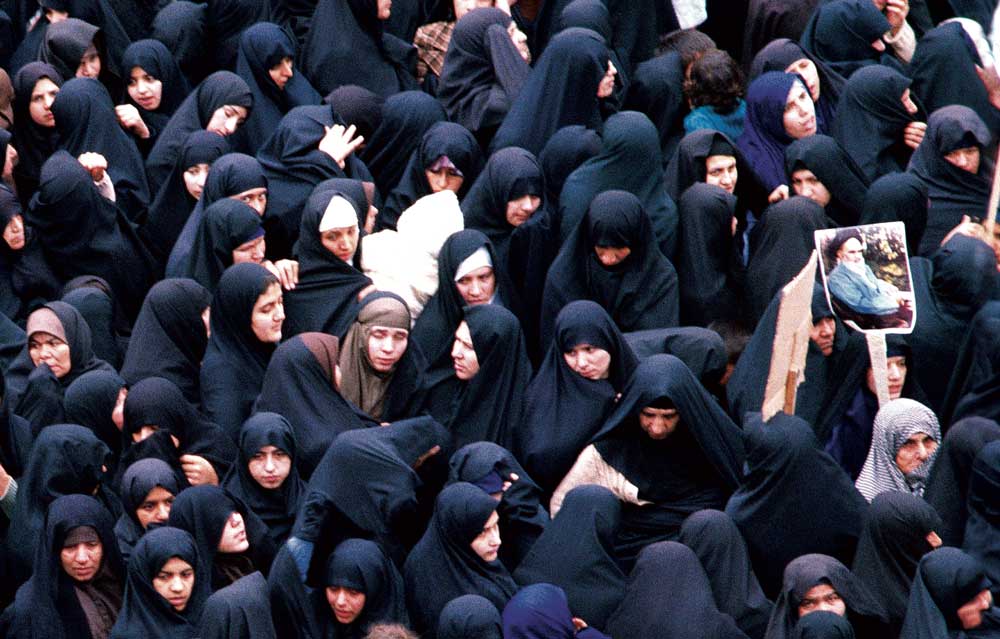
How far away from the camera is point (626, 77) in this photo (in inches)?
454

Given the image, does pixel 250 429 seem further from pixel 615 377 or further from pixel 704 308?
pixel 704 308

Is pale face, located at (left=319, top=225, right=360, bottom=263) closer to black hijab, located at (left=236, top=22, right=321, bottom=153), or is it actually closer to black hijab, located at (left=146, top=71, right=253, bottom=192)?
black hijab, located at (left=146, top=71, right=253, bottom=192)

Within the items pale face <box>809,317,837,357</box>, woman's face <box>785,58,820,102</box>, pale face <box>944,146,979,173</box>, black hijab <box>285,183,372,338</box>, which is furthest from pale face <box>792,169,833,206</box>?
black hijab <box>285,183,372,338</box>

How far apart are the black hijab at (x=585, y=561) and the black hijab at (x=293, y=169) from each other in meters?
2.06

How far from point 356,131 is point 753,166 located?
1.64 m

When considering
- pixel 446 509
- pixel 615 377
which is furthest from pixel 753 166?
pixel 446 509

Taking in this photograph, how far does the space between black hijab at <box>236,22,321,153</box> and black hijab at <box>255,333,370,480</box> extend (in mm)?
1892

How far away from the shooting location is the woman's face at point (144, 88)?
37.3ft

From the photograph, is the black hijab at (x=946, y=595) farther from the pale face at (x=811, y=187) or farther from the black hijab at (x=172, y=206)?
the black hijab at (x=172, y=206)

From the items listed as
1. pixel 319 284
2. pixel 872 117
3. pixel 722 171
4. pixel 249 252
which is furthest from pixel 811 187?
pixel 249 252

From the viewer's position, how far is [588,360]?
9445 mm

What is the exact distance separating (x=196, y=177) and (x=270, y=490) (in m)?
1.89

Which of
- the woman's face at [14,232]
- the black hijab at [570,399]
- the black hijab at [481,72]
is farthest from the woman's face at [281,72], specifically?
the black hijab at [570,399]

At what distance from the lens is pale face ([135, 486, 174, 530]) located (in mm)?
9188
